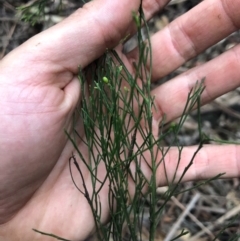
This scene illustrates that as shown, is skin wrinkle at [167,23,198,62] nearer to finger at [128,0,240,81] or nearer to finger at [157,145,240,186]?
finger at [128,0,240,81]

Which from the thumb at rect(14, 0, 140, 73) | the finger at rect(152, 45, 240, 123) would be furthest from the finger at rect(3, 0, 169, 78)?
the finger at rect(152, 45, 240, 123)

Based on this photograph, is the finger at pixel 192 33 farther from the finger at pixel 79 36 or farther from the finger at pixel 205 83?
the finger at pixel 79 36

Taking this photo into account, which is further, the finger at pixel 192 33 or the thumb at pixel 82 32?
the finger at pixel 192 33

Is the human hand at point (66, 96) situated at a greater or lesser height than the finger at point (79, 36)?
lesser

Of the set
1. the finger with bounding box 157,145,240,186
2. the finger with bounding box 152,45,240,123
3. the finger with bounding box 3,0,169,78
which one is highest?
the finger with bounding box 3,0,169,78

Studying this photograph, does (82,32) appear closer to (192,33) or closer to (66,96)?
(66,96)

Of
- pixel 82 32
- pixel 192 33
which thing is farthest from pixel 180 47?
pixel 82 32

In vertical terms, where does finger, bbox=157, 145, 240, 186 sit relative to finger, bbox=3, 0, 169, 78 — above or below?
below

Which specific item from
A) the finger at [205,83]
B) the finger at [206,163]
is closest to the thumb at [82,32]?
the finger at [205,83]
